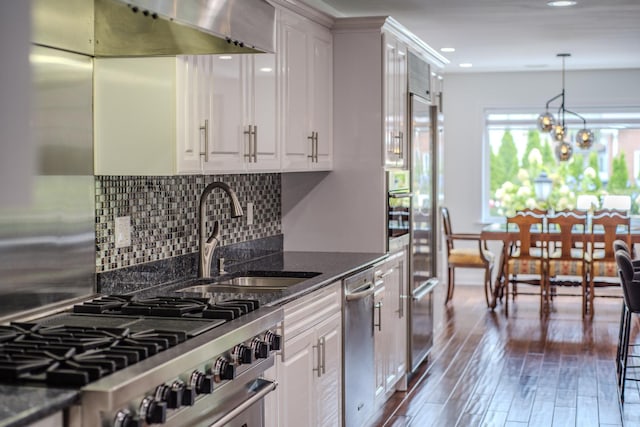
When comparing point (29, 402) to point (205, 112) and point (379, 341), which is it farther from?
point (379, 341)

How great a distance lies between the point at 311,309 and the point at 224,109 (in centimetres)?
94

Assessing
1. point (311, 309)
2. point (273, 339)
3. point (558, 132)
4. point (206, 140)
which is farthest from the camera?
point (558, 132)

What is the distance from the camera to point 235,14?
2922 millimetres

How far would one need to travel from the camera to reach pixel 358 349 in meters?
4.62

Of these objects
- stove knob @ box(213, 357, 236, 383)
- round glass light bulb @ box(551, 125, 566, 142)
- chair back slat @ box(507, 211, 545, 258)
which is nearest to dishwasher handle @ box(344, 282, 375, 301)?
stove knob @ box(213, 357, 236, 383)

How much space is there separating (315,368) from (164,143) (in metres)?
1.27

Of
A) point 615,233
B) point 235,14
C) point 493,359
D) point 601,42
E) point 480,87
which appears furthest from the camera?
point 480,87

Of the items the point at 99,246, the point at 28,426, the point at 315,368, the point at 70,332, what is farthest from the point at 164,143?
the point at 28,426

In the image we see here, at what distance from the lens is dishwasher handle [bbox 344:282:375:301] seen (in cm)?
443

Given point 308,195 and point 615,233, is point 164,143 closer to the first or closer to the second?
point 308,195

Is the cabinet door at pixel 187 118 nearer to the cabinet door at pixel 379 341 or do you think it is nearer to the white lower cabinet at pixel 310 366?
the white lower cabinet at pixel 310 366

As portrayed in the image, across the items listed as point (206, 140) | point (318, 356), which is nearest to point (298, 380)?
point (318, 356)

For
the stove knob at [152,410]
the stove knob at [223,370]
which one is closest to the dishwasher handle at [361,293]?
the stove knob at [223,370]

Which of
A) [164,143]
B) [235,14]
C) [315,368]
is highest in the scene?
[235,14]
